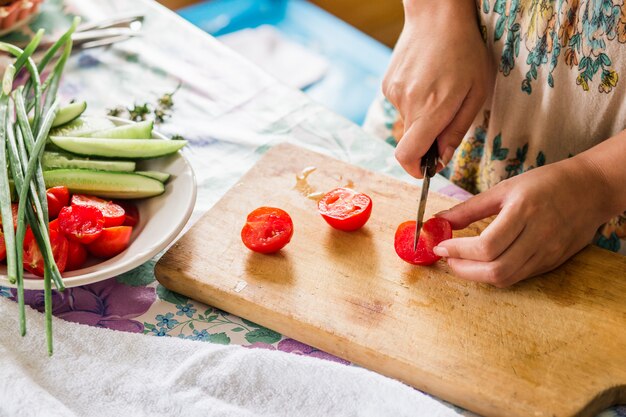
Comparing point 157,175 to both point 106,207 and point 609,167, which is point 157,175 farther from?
point 609,167

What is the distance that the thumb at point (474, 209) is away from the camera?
1350 millimetres

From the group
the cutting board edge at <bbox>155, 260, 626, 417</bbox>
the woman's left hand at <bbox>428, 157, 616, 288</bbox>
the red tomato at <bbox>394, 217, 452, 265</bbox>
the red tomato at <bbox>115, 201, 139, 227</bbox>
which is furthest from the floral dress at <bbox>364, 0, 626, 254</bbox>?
the red tomato at <bbox>115, 201, 139, 227</bbox>

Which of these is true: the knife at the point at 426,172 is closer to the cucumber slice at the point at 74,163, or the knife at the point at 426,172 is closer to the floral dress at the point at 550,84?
the floral dress at the point at 550,84

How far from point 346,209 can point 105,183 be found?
455 millimetres

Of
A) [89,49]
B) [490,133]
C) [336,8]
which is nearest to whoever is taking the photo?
[490,133]

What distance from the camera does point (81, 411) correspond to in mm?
1069

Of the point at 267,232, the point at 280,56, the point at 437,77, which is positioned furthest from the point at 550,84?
the point at 280,56

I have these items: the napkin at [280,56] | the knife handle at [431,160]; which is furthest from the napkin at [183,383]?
the napkin at [280,56]

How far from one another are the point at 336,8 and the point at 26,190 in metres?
2.51

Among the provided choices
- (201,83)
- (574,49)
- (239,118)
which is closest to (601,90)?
(574,49)

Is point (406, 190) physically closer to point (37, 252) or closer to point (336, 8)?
point (37, 252)

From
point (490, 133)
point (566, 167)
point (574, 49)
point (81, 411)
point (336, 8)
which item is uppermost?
point (574, 49)

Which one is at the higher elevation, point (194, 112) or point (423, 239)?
point (423, 239)

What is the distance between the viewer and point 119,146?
1.43 m
